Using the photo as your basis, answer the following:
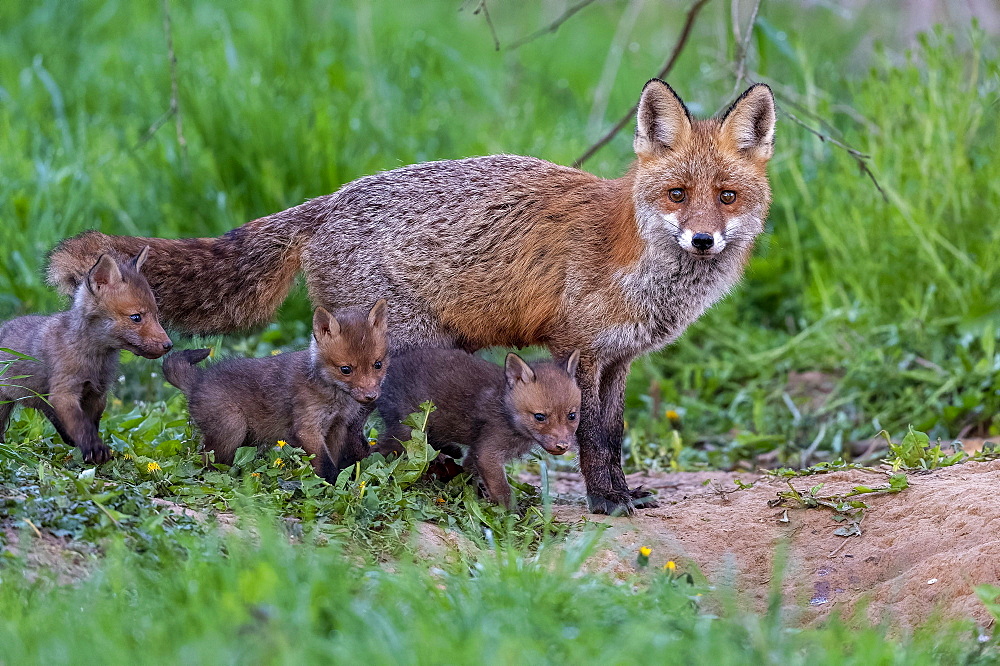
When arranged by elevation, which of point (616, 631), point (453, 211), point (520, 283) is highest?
point (453, 211)

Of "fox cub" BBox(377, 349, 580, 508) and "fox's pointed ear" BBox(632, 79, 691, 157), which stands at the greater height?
"fox's pointed ear" BBox(632, 79, 691, 157)

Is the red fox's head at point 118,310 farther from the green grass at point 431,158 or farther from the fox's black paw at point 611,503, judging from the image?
the fox's black paw at point 611,503

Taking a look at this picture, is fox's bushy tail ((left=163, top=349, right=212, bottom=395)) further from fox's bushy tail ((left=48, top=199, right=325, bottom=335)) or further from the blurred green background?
the blurred green background

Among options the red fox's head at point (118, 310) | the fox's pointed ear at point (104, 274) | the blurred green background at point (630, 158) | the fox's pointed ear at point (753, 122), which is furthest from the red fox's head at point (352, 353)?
the blurred green background at point (630, 158)

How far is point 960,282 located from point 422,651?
19.8ft

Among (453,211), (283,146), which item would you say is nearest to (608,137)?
(453,211)

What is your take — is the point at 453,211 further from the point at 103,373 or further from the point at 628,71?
the point at 628,71

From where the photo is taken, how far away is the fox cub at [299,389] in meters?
4.81

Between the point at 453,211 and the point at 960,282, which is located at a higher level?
the point at 453,211

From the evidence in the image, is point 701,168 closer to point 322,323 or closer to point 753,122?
point 753,122

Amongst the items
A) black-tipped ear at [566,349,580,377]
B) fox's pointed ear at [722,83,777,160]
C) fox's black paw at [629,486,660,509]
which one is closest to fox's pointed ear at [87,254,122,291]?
black-tipped ear at [566,349,580,377]

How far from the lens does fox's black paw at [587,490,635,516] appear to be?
5160mm

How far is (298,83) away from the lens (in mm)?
9156

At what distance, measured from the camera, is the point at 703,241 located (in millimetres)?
4902
